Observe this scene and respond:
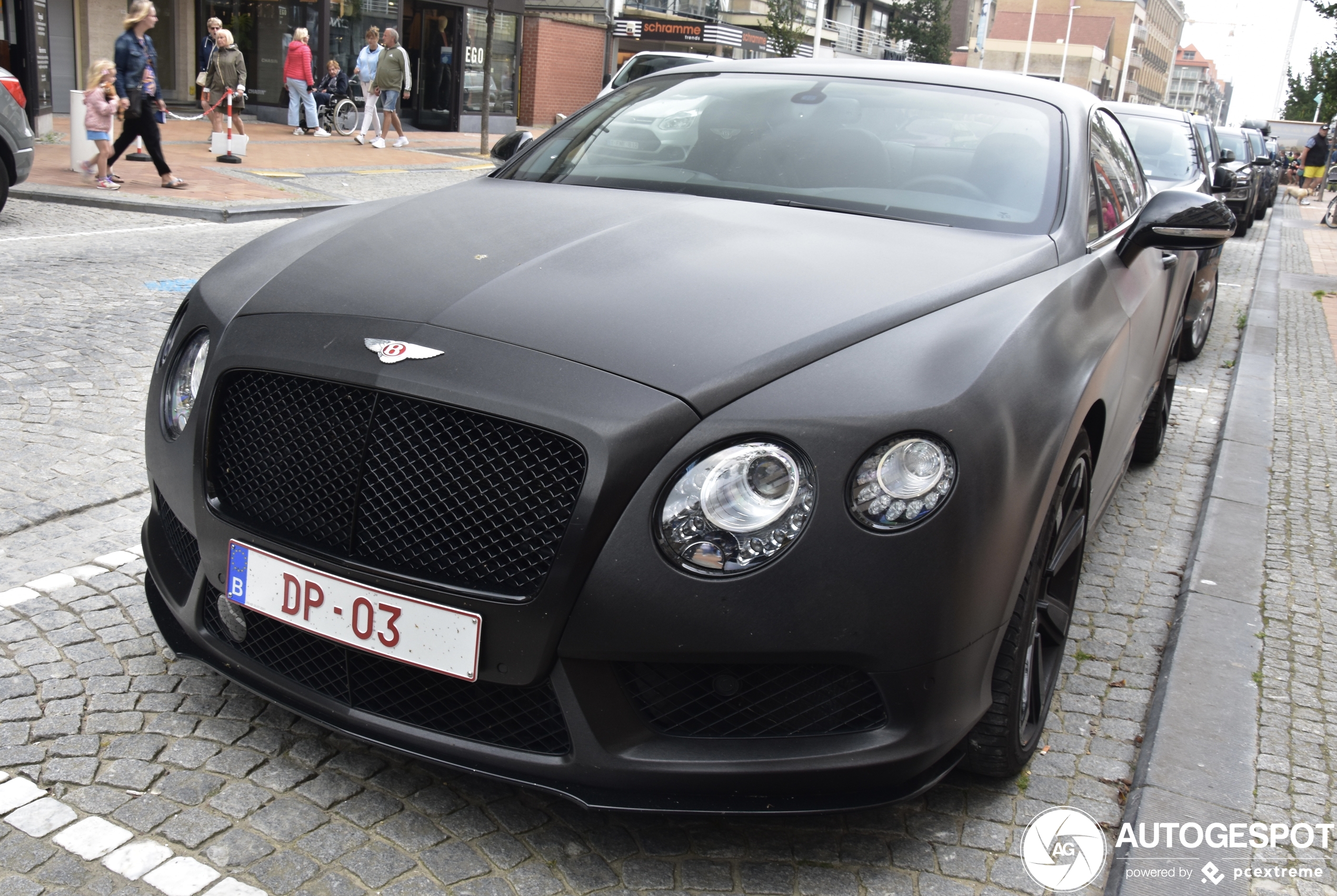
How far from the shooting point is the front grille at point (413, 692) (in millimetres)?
2223

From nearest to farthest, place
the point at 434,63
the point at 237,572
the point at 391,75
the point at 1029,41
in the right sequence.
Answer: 1. the point at 237,572
2. the point at 391,75
3. the point at 434,63
4. the point at 1029,41

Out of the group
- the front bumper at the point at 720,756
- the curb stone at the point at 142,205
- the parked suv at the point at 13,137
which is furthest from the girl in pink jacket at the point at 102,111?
the front bumper at the point at 720,756

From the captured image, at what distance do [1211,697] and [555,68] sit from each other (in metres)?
33.1

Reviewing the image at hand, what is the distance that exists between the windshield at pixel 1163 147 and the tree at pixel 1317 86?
25.6m

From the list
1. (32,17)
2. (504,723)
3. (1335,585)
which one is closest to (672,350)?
(504,723)

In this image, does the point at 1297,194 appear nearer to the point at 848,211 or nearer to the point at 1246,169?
the point at 1246,169

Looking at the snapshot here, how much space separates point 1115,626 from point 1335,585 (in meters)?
1.00

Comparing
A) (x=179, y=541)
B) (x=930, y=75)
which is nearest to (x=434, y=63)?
(x=930, y=75)

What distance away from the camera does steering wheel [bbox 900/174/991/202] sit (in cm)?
332

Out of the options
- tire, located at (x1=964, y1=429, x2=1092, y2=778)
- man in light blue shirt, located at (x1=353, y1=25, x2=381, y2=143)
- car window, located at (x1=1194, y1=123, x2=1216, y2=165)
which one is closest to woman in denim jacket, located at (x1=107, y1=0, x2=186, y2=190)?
man in light blue shirt, located at (x1=353, y1=25, x2=381, y2=143)

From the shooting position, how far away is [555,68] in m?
33.9

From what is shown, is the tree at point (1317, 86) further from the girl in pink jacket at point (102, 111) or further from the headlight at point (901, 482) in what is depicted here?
the headlight at point (901, 482)

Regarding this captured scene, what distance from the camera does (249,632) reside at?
2.52m

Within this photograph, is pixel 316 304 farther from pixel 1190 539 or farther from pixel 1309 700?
pixel 1190 539
